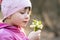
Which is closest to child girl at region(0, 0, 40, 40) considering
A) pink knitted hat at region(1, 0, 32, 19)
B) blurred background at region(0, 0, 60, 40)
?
pink knitted hat at region(1, 0, 32, 19)

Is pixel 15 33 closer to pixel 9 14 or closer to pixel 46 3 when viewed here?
pixel 9 14

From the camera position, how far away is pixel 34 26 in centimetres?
196

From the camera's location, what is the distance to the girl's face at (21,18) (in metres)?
1.83

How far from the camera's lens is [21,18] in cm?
183

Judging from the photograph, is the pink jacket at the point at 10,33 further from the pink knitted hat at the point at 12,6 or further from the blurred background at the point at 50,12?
the blurred background at the point at 50,12

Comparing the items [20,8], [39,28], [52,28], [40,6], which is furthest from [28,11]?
[40,6]

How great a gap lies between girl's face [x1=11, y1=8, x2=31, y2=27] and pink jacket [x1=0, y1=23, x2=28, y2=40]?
38 mm

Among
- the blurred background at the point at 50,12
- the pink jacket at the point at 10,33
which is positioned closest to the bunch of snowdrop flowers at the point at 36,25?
the pink jacket at the point at 10,33

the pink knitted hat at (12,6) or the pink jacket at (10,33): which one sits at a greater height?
the pink knitted hat at (12,6)

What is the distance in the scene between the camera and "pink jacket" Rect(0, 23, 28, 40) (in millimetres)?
1775

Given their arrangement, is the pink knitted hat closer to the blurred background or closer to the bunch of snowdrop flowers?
the bunch of snowdrop flowers

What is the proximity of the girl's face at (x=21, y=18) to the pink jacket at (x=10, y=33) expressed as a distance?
0.12 ft

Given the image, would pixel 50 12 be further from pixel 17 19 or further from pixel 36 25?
pixel 17 19

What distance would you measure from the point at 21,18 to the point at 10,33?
0.11 metres
